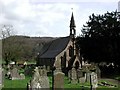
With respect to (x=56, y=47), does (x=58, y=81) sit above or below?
below

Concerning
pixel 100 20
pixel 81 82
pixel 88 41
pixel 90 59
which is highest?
pixel 100 20

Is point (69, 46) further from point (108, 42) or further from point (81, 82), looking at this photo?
point (81, 82)

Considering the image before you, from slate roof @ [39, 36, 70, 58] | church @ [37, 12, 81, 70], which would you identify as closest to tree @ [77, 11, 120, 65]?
church @ [37, 12, 81, 70]

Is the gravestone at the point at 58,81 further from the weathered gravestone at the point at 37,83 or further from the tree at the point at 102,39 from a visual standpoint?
the tree at the point at 102,39

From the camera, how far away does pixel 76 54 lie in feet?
175

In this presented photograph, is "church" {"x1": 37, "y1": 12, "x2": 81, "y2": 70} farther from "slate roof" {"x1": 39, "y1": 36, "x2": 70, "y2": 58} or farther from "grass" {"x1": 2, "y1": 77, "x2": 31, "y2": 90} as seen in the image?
"grass" {"x1": 2, "y1": 77, "x2": 31, "y2": 90}

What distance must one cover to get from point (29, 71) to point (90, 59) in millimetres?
8990

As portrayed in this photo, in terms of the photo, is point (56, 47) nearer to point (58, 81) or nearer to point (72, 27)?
point (72, 27)

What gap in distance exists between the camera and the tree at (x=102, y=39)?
37.6 m

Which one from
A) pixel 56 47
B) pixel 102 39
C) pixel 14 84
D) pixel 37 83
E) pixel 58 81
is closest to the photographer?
pixel 37 83

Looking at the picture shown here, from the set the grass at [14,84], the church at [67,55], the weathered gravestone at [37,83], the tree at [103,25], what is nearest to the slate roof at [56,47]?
the church at [67,55]

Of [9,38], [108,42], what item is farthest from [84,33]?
[9,38]

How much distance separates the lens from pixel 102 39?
38.9 m

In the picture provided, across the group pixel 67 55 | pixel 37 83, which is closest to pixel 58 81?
pixel 37 83
